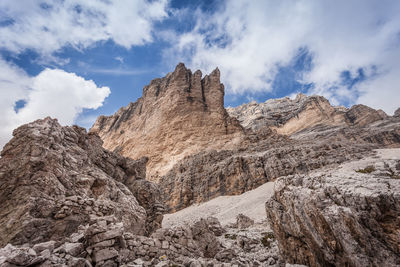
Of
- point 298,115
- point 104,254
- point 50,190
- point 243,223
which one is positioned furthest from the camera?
point 298,115

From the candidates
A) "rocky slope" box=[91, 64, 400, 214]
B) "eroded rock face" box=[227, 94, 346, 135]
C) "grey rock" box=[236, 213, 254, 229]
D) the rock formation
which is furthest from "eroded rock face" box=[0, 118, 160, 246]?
"eroded rock face" box=[227, 94, 346, 135]

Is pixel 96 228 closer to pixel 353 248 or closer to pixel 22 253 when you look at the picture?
pixel 22 253

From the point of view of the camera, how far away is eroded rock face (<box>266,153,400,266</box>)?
4500 millimetres

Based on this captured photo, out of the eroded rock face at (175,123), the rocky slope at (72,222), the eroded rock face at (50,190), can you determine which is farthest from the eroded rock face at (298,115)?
the eroded rock face at (50,190)

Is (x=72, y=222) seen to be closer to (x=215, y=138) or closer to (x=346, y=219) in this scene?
(x=346, y=219)

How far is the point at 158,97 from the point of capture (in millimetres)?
70625

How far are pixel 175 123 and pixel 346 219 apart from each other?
185 feet

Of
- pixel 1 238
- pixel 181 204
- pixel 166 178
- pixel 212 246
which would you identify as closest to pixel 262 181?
pixel 181 204

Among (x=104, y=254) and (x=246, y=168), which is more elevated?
(x=246, y=168)

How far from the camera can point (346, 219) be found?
16.0ft

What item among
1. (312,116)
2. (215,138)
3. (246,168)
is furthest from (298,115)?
(246,168)

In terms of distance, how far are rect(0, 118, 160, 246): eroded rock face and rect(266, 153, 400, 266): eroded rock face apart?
6611 mm

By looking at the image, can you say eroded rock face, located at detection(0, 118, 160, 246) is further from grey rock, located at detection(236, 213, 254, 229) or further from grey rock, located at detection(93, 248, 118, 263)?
grey rock, located at detection(236, 213, 254, 229)

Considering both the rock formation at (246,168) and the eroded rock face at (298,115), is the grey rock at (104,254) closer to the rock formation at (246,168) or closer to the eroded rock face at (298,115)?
the rock formation at (246,168)
